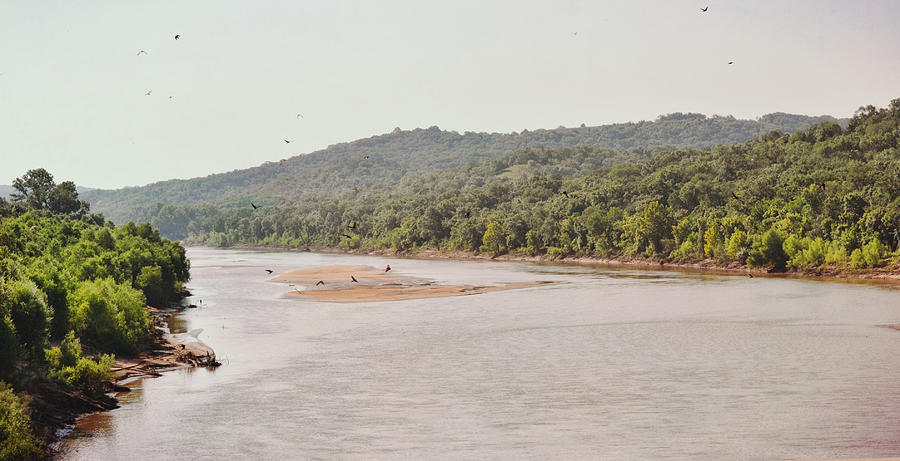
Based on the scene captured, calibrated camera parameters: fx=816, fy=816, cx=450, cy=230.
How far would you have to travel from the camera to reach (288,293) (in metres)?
93.2

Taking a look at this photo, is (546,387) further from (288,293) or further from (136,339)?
(288,293)

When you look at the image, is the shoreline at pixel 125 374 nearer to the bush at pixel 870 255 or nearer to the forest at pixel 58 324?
the forest at pixel 58 324

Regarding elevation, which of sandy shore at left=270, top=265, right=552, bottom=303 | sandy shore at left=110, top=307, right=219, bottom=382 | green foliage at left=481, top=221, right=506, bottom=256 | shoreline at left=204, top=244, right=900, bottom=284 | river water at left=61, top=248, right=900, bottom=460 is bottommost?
river water at left=61, top=248, right=900, bottom=460

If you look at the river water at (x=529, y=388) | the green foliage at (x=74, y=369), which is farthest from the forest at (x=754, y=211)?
the green foliage at (x=74, y=369)

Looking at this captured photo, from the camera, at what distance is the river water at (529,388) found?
3009 cm

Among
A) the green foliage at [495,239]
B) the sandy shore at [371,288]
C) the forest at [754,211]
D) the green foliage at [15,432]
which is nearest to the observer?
the green foliage at [15,432]

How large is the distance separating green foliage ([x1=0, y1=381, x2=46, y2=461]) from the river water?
188 centimetres

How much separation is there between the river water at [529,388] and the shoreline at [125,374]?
68 cm

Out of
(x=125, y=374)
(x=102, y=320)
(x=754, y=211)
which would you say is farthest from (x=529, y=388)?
(x=754, y=211)

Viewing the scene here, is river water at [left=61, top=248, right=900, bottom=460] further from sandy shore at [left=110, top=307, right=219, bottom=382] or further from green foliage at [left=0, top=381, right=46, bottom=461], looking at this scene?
green foliage at [left=0, top=381, right=46, bottom=461]

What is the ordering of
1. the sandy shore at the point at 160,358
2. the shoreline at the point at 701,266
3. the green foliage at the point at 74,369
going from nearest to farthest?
the green foliage at the point at 74,369
the sandy shore at the point at 160,358
the shoreline at the point at 701,266

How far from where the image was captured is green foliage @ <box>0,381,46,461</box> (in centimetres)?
2503

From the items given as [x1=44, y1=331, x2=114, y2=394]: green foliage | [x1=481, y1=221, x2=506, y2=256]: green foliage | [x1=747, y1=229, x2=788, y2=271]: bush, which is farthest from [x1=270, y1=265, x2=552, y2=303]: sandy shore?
[x1=481, y1=221, x2=506, y2=256]: green foliage

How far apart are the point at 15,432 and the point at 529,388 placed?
74.4 feet
